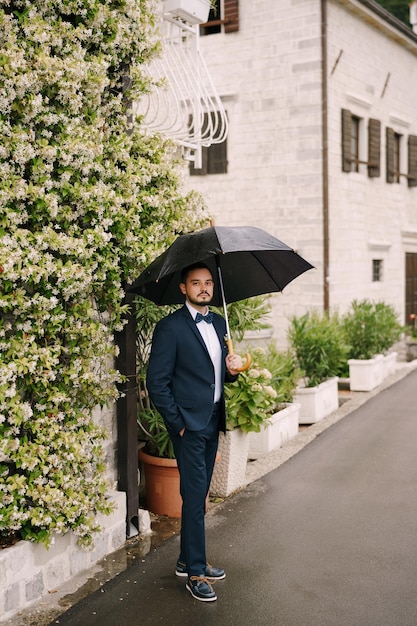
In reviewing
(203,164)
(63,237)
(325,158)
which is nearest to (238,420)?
(63,237)

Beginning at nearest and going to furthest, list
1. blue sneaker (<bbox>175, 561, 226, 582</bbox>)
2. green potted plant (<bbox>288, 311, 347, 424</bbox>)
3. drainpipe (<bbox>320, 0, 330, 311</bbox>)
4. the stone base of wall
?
the stone base of wall
blue sneaker (<bbox>175, 561, 226, 582</bbox>)
green potted plant (<bbox>288, 311, 347, 424</bbox>)
drainpipe (<bbox>320, 0, 330, 311</bbox>)

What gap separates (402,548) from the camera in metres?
5.28

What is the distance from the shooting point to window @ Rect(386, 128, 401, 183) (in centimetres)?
1716

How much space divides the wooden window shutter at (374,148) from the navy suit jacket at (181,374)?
12.8 m

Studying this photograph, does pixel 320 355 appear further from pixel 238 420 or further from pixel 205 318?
pixel 205 318

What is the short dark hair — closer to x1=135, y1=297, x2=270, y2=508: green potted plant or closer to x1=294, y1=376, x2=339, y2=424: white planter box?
x1=135, y1=297, x2=270, y2=508: green potted plant

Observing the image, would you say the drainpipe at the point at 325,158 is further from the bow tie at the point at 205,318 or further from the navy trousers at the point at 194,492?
the navy trousers at the point at 194,492

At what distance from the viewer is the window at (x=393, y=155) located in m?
17.2

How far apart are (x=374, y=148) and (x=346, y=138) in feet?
5.50

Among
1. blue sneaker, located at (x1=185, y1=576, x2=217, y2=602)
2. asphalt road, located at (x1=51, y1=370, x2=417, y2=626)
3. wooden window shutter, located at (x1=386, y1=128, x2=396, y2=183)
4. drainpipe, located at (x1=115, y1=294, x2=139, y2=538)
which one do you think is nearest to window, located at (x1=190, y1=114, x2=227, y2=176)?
wooden window shutter, located at (x1=386, y1=128, x2=396, y2=183)

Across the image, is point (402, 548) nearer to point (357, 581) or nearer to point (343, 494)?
point (357, 581)

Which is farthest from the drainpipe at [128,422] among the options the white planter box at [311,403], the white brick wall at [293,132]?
the white brick wall at [293,132]

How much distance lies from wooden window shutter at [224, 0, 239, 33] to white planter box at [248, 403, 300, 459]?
364 inches

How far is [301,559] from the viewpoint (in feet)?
16.7
